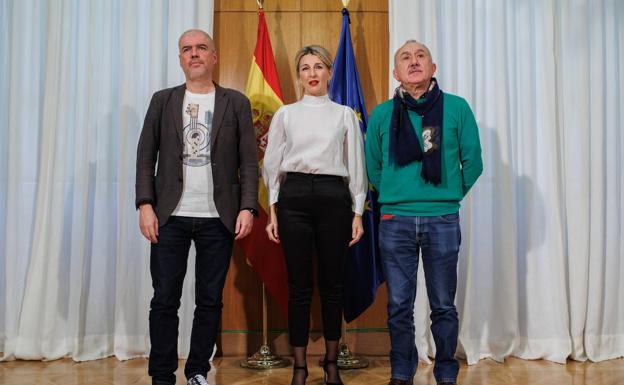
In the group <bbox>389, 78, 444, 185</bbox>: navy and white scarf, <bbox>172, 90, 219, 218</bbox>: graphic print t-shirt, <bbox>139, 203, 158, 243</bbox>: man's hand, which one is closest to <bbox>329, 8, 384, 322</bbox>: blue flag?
<bbox>389, 78, 444, 185</bbox>: navy and white scarf

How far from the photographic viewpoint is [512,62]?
349cm

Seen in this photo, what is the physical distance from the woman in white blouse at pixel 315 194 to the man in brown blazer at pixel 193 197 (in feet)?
0.53

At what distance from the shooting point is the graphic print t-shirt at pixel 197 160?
2.47 m

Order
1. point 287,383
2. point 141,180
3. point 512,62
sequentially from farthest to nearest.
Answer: point 512,62 < point 287,383 < point 141,180

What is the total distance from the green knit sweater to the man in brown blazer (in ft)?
2.04

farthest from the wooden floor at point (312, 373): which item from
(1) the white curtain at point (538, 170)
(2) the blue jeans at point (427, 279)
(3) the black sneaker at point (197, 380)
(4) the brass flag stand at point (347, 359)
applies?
(2) the blue jeans at point (427, 279)

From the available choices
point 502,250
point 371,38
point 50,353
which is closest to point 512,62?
point 371,38

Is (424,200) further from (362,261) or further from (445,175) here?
(362,261)

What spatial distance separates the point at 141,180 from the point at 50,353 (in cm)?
146

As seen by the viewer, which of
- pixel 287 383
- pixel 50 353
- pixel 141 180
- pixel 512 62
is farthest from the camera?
pixel 512 62

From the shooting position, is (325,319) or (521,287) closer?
(325,319)

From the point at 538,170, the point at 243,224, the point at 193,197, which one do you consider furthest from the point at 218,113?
the point at 538,170

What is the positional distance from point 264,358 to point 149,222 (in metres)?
1.19

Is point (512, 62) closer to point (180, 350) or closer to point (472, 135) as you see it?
point (472, 135)
